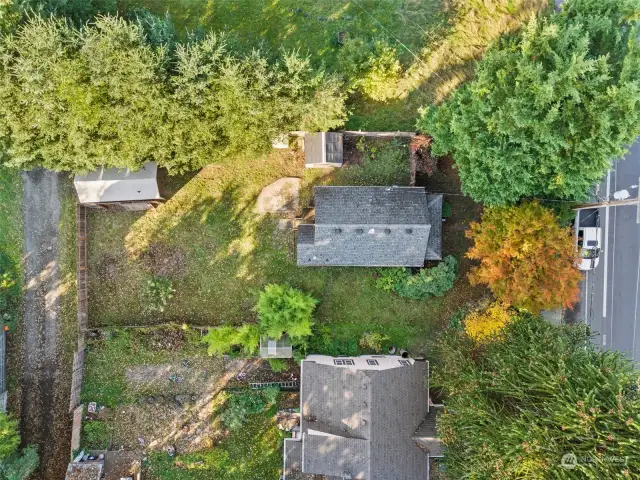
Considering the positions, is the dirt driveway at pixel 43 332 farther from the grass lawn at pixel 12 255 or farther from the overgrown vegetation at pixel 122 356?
the overgrown vegetation at pixel 122 356

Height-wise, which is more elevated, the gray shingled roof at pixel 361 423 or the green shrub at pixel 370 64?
the green shrub at pixel 370 64

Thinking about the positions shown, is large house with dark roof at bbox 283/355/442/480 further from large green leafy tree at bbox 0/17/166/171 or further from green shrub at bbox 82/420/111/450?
large green leafy tree at bbox 0/17/166/171

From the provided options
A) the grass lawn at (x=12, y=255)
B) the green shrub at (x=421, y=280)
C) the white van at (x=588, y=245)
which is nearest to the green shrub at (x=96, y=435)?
the grass lawn at (x=12, y=255)

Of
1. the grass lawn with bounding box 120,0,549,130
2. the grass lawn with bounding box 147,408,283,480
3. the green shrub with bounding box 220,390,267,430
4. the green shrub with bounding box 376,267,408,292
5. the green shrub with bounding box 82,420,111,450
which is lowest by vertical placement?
the grass lawn with bounding box 147,408,283,480

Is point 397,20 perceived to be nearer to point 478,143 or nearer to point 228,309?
point 478,143

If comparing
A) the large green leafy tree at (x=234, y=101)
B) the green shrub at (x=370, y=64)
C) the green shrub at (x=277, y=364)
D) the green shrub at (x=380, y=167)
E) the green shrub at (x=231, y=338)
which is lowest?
the green shrub at (x=277, y=364)

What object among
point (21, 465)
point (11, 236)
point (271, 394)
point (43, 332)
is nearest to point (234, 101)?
point (11, 236)

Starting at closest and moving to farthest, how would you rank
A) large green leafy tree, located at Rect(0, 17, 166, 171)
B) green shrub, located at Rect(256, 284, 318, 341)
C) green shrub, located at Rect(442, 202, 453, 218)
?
large green leafy tree, located at Rect(0, 17, 166, 171)
green shrub, located at Rect(256, 284, 318, 341)
green shrub, located at Rect(442, 202, 453, 218)

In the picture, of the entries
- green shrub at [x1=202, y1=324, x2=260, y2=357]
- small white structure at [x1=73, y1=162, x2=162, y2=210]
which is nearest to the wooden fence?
small white structure at [x1=73, y1=162, x2=162, y2=210]
